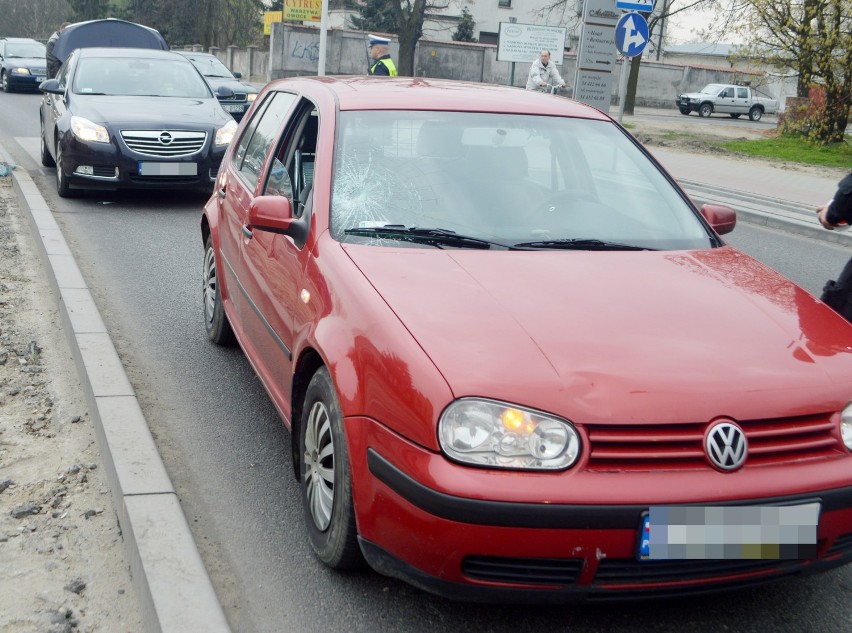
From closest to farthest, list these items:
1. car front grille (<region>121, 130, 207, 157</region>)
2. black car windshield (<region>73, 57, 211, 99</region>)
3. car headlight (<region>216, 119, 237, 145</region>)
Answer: car front grille (<region>121, 130, 207, 157</region>) → car headlight (<region>216, 119, 237, 145</region>) → black car windshield (<region>73, 57, 211, 99</region>)

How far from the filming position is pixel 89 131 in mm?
11242

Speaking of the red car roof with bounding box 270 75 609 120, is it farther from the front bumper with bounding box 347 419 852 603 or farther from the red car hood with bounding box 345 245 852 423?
the front bumper with bounding box 347 419 852 603

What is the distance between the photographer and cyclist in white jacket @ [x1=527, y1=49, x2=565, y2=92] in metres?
20.7

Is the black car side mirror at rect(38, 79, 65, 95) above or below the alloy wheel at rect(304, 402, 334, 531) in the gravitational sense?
above

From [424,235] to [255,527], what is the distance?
1.29 metres

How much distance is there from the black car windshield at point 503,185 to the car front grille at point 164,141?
747 centimetres

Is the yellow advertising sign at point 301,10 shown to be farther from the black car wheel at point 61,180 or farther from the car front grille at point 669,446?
the car front grille at point 669,446

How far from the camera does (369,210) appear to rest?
159 inches

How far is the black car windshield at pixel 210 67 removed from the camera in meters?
23.7

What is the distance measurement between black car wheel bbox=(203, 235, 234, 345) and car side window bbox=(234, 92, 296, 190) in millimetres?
616

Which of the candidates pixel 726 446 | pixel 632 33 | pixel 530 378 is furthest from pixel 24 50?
pixel 726 446

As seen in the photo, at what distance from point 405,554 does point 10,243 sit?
697 cm

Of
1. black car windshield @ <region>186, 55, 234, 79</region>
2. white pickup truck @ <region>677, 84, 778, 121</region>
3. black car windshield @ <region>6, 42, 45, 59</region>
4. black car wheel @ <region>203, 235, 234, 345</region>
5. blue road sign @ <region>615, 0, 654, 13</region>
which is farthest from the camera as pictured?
white pickup truck @ <region>677, 84, 778, 121</region>

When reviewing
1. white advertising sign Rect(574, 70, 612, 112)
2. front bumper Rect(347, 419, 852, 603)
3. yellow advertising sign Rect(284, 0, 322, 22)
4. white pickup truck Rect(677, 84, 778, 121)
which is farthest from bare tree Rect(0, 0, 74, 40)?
front bumper Rect(347, 419, 852, 603)
